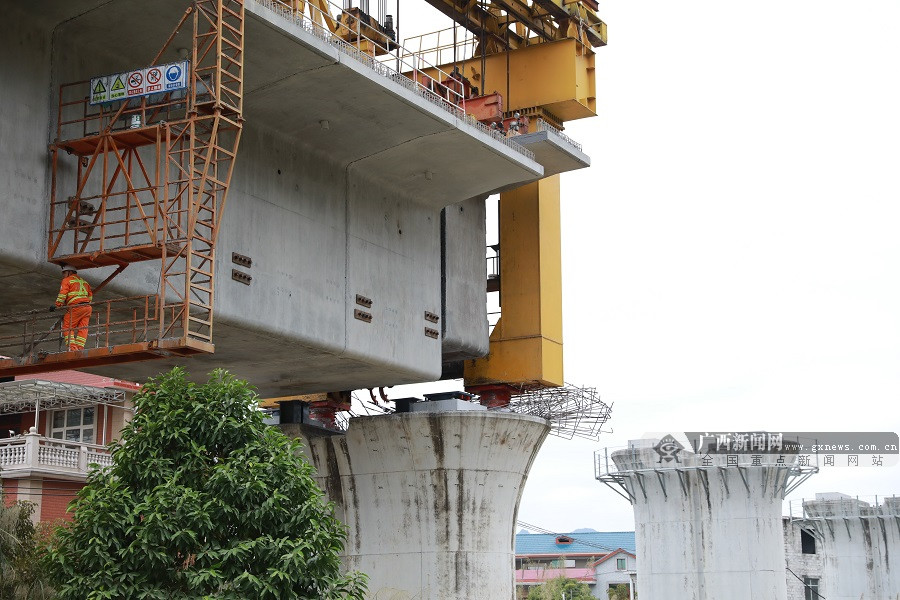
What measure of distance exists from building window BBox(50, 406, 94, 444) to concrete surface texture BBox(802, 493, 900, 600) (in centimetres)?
5386

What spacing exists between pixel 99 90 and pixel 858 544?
76.6 m

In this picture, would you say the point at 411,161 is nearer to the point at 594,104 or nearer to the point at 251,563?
the point at 594,104

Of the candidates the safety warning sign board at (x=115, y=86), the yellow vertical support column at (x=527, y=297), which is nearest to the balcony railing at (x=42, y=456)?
the yellow vertical support column at (x=527, y=297)

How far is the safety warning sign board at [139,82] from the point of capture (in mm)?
23609

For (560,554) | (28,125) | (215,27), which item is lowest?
(560,554)

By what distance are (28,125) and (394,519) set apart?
17888 millimetres

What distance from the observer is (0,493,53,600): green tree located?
25078 mm

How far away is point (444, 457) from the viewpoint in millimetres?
36688

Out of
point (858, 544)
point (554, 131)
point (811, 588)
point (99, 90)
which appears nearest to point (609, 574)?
point (811, 588)

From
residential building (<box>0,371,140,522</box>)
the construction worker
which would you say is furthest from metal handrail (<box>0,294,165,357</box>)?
residential building (<box>0,371,140,522</box>)

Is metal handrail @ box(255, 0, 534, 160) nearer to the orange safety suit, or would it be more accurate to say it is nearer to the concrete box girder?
the concrete box girder

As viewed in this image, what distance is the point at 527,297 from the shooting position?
3747cm

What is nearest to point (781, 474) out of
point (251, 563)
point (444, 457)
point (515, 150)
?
point (444, 457)

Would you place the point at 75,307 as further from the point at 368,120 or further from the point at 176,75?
the point at 368,120
